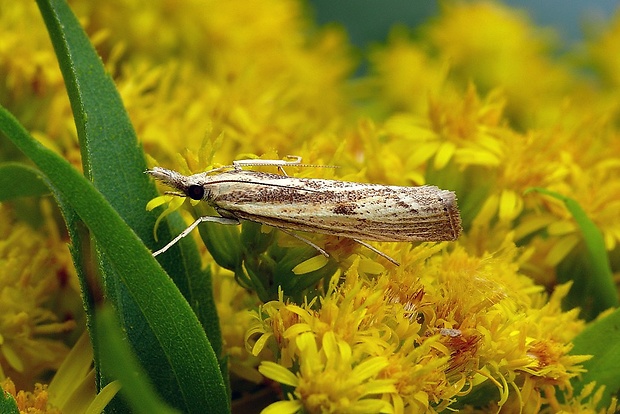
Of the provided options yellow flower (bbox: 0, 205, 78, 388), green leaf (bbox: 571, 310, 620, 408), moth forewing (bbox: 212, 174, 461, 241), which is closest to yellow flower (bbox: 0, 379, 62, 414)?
yellow flower (bbox: 0, 205, 78, 388)

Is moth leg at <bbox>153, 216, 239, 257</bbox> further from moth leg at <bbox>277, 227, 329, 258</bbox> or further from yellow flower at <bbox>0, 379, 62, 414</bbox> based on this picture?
yellow flower at <bbox>0, 379, 62, 414</bbox>

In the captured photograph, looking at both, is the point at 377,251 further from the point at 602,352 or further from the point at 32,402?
the point at 32,402

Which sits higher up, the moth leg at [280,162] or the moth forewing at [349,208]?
the moth leg at [280,162]

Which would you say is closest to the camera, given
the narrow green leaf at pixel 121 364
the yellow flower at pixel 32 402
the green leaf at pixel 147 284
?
the narrow green leaf at pixel 121 364

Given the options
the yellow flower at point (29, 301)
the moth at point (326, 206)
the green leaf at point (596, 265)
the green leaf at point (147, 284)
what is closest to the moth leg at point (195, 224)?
the moth at point (326, 206)

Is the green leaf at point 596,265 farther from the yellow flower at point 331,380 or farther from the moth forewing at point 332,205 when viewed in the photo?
the yellow flower at point 331,380

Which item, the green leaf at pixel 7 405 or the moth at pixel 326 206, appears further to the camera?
the moth at pixel 326 206

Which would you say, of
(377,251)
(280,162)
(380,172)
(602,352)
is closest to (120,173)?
(280,162)
